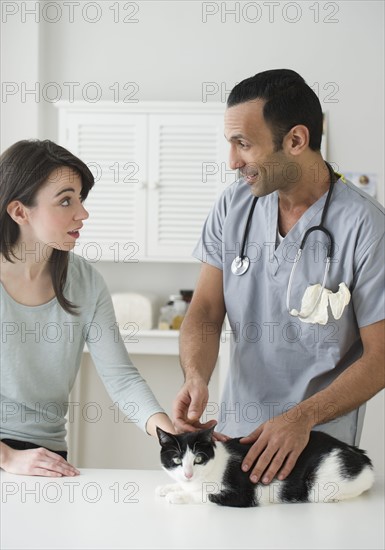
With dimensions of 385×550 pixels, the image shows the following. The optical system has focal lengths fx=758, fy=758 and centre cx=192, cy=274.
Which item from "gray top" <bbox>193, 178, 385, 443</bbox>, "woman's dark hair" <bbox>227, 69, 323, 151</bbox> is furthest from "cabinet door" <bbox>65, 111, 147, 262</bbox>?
"woman's dark hair" <bbox>227, 69, 323, 151</bbox>

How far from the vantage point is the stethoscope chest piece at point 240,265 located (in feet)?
5.54

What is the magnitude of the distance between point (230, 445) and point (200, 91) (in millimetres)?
2537

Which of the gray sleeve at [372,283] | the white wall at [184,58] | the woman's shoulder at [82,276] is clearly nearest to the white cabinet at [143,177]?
the white wall at [184,58]

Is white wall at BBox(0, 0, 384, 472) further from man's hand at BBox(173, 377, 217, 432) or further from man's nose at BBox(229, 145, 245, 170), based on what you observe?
man's hand at BBox(173, 377, 217, 432)

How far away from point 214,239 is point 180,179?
180 centimetres

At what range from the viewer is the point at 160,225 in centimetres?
356

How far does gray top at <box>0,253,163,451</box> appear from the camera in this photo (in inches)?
68.1

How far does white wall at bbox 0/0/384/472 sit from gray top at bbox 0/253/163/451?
1.95m

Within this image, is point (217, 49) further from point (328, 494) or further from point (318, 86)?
point (328, 494)

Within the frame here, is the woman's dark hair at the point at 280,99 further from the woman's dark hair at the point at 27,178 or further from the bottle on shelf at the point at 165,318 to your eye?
the bottle on shelf at the point at 165,318

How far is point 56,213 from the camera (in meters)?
1.74

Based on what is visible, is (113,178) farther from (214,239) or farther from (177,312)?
(214,239)

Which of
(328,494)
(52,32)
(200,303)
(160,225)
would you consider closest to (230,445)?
(328,494)

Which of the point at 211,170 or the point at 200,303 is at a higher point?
the point at 211,170
